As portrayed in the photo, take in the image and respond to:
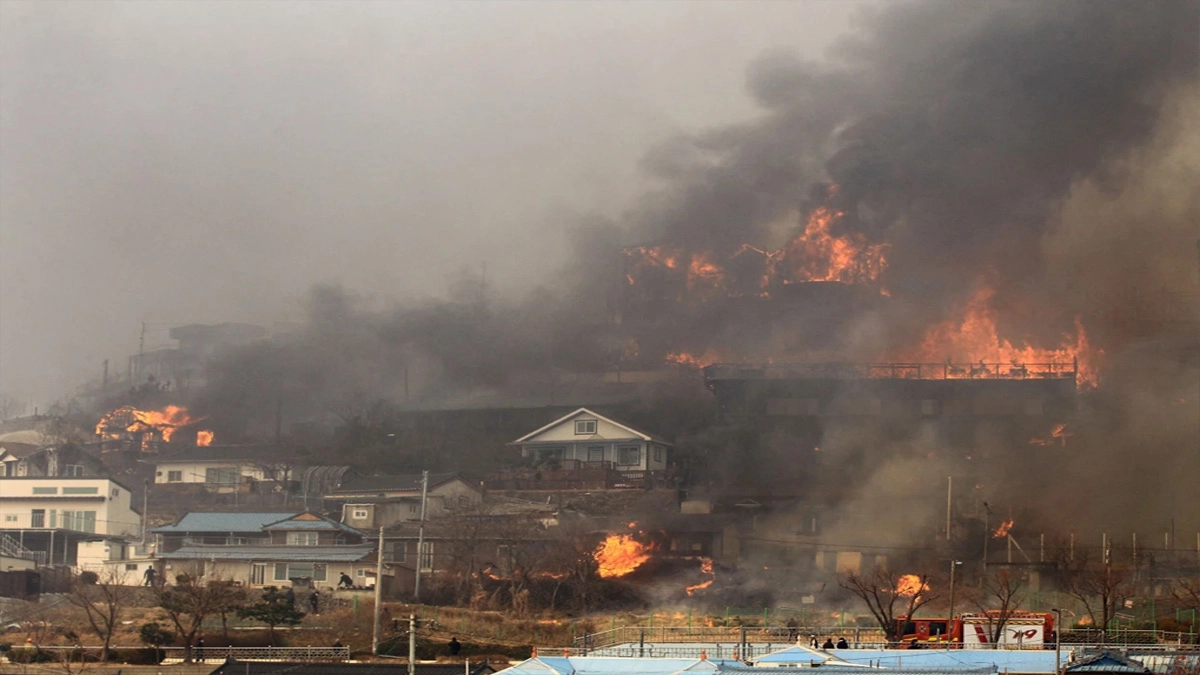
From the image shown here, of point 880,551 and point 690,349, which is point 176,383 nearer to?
point 690,349

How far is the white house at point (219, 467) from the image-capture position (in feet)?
207

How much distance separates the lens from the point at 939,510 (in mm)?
52031

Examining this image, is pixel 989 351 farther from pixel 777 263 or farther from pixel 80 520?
pixel 80 520

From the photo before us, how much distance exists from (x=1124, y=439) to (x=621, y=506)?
17194 millimetres

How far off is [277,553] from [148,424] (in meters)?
17.5

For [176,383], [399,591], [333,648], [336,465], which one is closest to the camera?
[333,648]

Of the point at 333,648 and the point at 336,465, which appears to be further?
the point at 336,465

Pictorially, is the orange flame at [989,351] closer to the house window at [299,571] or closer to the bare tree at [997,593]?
the bare tree at [997,593]

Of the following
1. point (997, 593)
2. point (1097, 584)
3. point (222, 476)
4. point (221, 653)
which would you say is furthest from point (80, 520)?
point (1097, 584)

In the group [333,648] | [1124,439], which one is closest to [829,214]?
[1124,439]

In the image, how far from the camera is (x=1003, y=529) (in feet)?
167

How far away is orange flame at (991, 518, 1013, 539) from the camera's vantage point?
50781 millimetres

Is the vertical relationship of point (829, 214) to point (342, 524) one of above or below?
above

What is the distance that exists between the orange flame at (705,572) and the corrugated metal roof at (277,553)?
1067 cm
